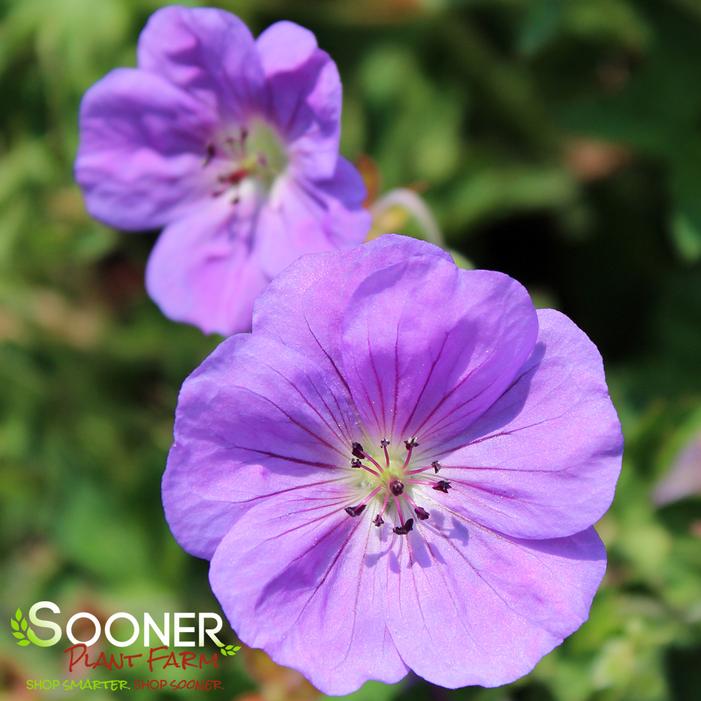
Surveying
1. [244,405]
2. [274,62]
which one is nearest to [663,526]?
[244,405]

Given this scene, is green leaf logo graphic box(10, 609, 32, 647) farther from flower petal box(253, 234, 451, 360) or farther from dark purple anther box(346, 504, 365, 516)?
flower petal box(253, 234, 451, 360)

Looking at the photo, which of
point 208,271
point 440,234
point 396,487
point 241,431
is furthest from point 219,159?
point 396,487

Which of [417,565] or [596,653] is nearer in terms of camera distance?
[417,565]

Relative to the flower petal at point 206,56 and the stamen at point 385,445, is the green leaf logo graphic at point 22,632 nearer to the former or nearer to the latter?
the stamen at point 385,445

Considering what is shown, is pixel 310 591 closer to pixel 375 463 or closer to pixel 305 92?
pixel 375 463

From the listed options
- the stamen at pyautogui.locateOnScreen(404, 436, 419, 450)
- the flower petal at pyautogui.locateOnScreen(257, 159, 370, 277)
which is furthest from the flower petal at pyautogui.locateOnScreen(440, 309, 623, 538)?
the flower petal at pyautogui.locateOnScreen(257, 159, 370, 277)

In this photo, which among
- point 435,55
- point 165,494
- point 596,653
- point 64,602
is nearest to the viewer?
point 165,494

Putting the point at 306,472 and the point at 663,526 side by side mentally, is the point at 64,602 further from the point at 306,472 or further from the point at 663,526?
the point at 663,526
